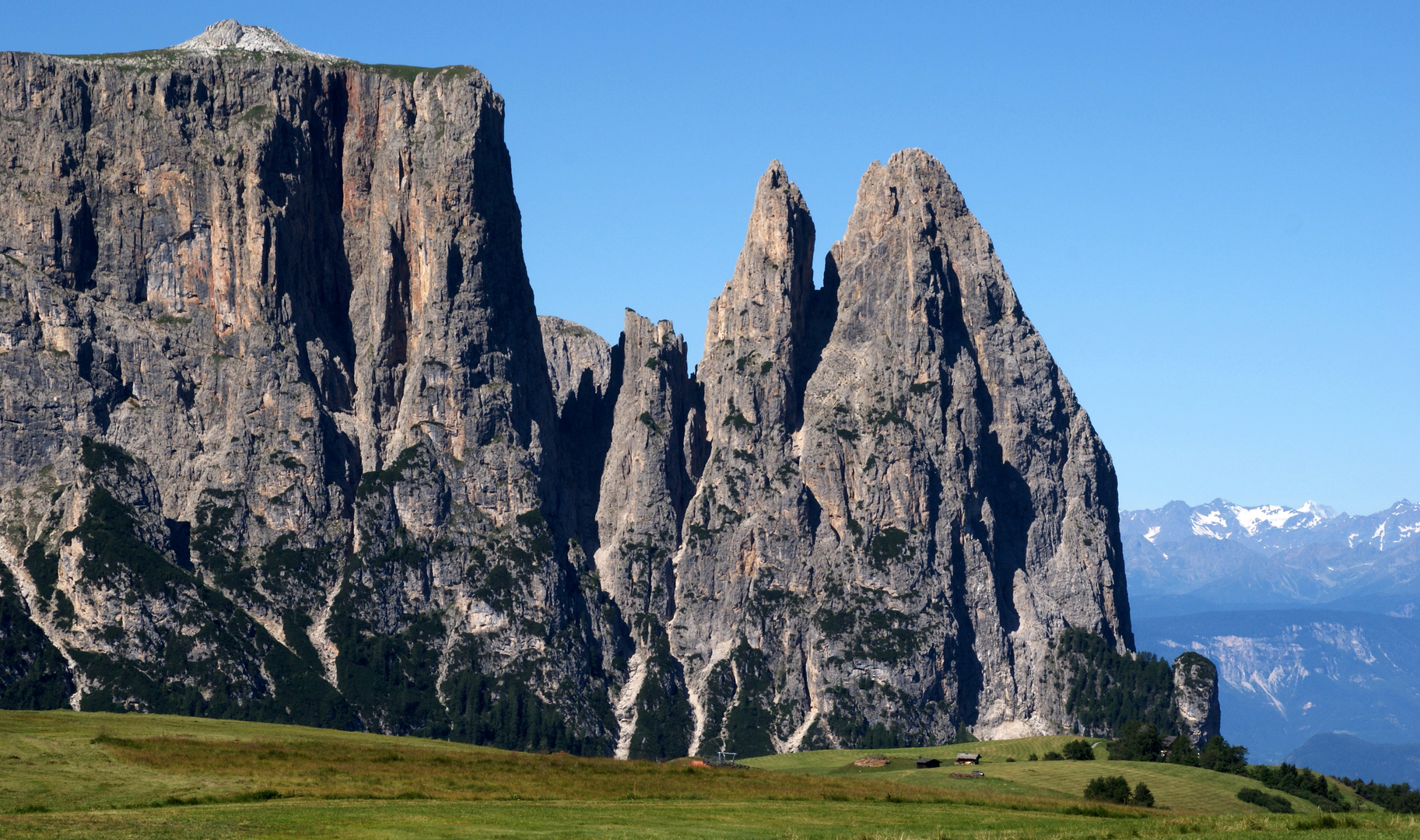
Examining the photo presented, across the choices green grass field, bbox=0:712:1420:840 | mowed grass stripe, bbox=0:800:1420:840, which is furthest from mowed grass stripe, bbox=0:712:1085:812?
mowed grass stripe, bbox=0:800:1420:840

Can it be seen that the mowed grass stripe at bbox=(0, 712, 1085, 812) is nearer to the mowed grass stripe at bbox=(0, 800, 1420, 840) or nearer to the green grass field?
the green grass field

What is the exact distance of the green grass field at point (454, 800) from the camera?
114 metres

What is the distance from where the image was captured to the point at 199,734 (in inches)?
6777

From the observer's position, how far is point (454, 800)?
133 m

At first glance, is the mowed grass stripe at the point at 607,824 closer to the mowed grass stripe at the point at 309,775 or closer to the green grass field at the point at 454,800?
the green grass field at the point at 454,800

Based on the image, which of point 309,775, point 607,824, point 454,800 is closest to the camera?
point 607,824

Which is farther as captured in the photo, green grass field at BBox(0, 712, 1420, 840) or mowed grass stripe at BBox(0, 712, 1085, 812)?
mowed grass stripe at BBox(0, 712, 1085, 812)

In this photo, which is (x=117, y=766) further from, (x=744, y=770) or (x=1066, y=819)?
(x=1066, y=819)

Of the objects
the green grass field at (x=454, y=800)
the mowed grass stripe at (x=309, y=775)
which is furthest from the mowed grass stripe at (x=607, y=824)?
the mowed grass stripe at (x=309, y=775)

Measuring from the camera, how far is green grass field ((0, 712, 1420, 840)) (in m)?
114

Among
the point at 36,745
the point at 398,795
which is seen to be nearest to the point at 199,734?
the point at 36,745

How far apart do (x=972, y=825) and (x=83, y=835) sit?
5836 cm

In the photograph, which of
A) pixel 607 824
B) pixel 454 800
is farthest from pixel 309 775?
pixel 607 824

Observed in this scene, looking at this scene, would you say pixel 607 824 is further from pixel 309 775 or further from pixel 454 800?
pixel 309 775
